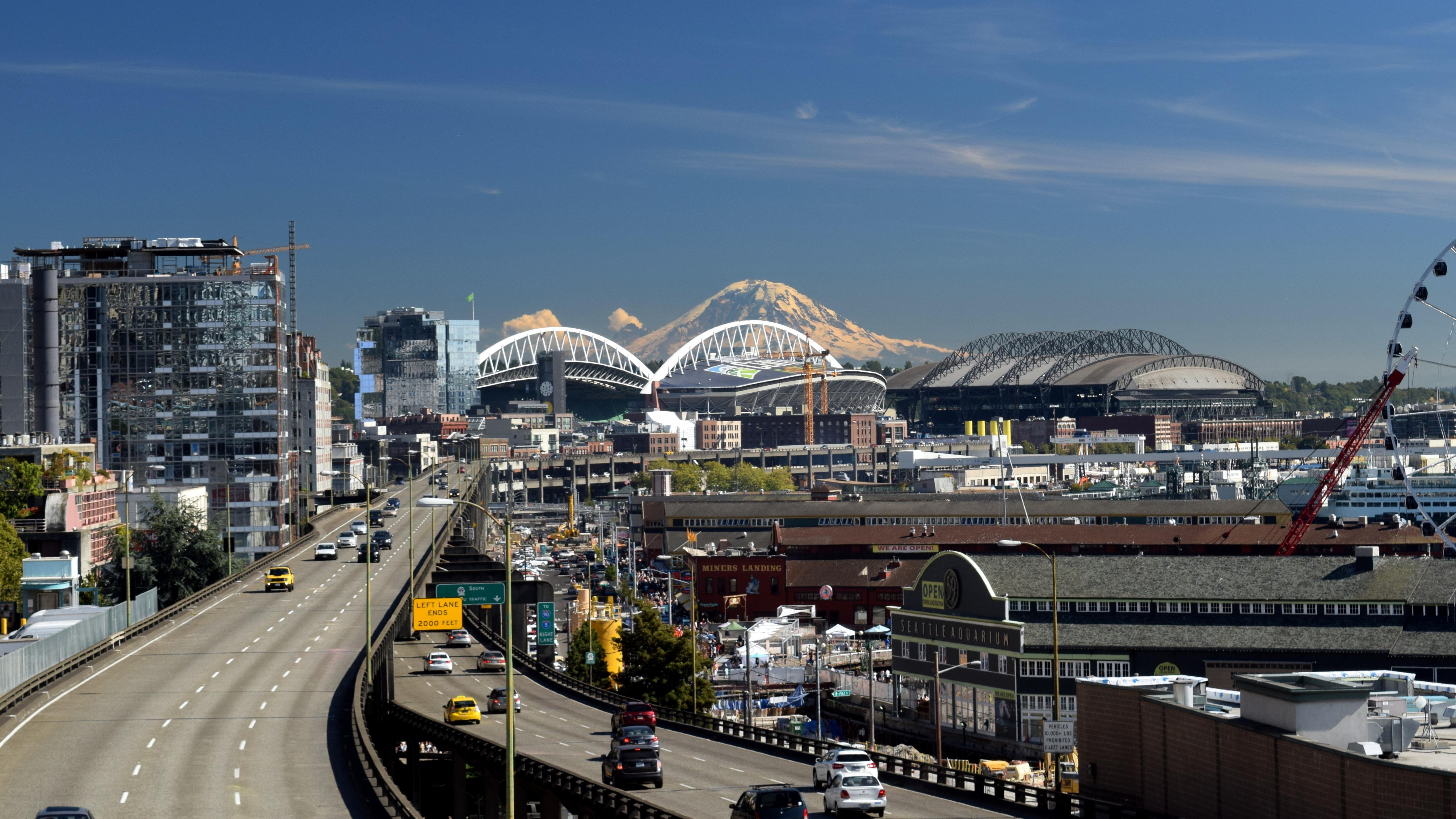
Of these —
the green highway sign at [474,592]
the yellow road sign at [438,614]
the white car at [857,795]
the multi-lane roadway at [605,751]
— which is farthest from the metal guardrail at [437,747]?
the green highway sign at [474,592]

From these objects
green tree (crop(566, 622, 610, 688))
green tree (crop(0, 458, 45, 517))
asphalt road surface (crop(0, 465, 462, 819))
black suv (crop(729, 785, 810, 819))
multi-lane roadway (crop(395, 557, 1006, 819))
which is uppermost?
green tree (crop(0, 458, 45, 517))

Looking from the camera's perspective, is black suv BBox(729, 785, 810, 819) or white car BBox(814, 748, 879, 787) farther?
white car BBox(814, 748, 879, 787)

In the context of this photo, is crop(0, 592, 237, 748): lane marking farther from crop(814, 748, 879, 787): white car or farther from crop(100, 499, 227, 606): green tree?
crop(100, 499, 227, 606): green tree

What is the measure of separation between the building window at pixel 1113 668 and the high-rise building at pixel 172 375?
300ft

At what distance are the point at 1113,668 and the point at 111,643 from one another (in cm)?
4840

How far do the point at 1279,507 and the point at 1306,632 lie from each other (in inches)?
3223

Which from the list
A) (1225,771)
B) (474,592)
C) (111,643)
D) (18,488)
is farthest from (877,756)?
(18,488)

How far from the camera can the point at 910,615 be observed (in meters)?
89.3

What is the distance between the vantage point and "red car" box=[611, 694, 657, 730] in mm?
54781

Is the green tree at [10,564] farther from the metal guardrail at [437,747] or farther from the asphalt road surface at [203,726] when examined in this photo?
the metal guardrail at [437,747]

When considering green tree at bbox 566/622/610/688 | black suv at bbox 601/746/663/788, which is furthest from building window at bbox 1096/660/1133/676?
black suv at bbox 601/746/663/788

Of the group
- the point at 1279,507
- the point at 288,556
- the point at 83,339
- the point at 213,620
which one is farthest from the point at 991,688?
the point at 83,339

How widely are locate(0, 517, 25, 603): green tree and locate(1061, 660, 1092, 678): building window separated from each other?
2407 inches

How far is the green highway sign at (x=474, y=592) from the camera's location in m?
80.8
